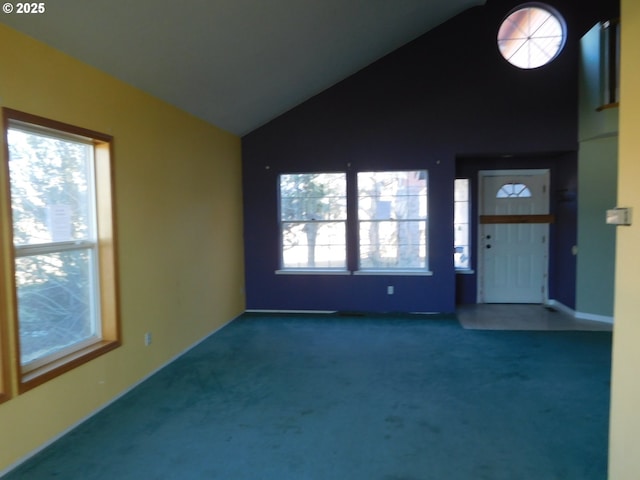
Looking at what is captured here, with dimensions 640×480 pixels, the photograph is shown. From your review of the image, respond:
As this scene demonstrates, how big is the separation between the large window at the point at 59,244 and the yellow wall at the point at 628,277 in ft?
10.0

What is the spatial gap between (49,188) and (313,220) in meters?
3.66

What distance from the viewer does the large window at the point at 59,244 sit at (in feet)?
8.34

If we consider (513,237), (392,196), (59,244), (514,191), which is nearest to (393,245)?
(392,196)

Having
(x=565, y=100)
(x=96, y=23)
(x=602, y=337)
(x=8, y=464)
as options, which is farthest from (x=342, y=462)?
(x=565, y=100)

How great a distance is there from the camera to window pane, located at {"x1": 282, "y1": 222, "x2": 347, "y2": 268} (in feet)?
19.7

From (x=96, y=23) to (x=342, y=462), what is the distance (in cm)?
302

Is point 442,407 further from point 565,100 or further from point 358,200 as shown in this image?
point 565,100

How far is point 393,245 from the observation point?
19.5 ft

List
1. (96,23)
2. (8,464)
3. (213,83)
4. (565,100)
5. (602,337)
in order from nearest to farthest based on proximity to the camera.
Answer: (8,464) → (96,23) → (213,83) → (602,337) → (565,100)

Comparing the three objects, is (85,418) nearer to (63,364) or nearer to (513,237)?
(63,364)

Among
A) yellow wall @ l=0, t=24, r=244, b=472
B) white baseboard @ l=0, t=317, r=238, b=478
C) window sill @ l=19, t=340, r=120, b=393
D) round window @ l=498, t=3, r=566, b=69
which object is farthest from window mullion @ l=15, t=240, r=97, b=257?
round window @ l=498, t=3, r=566, b=69

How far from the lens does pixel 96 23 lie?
262 centimetres

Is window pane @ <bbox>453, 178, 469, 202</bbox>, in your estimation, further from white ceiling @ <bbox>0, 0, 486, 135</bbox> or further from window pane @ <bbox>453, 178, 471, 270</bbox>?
white ceiling @ <bbox>0, 0, 486, 135</bbox>

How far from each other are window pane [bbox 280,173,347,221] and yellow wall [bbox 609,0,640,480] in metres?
4.25
